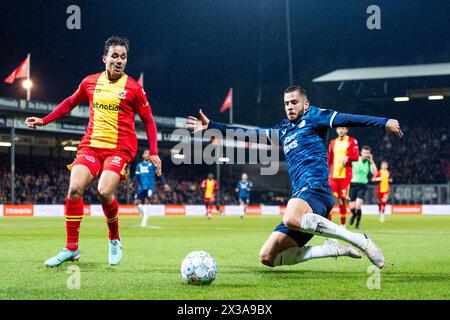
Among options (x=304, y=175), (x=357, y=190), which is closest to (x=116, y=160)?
(x=304, y=175)

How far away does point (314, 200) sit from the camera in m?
6.61

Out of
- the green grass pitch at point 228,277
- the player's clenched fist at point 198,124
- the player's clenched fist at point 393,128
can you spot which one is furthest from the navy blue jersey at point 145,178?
the player's clenched fist at point 393,128

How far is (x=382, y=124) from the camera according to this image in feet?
20.1

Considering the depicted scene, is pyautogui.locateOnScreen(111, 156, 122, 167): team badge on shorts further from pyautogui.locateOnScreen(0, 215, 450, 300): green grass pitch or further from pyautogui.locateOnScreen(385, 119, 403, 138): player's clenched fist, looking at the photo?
pyautogui.locateOnScreen(385, 119, 403, 138): player's clenched fist

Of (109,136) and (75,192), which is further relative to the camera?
(109,136)

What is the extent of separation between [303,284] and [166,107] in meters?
47.6

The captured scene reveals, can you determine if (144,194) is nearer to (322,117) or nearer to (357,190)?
(357,190)

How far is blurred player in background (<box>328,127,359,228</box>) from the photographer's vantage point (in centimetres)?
1570

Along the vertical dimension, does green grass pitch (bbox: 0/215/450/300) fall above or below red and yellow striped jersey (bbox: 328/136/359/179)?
below

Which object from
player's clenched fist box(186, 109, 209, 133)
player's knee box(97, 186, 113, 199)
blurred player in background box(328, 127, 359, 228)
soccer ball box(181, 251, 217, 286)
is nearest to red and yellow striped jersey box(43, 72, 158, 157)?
player's knee box(97, 186, 113, 199)

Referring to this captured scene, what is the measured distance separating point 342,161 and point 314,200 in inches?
382

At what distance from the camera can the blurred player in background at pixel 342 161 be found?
1570 cm

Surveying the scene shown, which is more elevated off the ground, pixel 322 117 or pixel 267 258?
pixel 322 117

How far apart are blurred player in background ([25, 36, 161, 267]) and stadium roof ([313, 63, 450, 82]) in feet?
119
